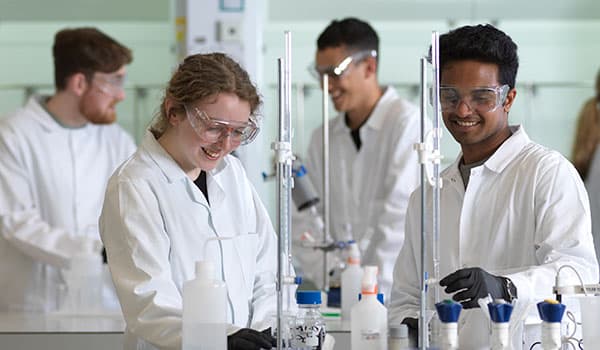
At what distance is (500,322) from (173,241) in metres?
0.76

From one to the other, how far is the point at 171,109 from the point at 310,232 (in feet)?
4.76

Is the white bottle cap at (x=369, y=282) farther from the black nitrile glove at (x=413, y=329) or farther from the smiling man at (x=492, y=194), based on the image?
the smiling man at (x=492, y=194)

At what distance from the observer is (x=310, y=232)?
12.4 feet

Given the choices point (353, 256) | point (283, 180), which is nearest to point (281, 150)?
point (283, 180)

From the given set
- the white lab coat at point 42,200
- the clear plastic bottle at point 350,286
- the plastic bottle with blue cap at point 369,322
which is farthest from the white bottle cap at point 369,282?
the white lab coat at point 42,200

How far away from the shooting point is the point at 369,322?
200 centimetres

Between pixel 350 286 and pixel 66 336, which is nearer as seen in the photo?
pixel 66 336

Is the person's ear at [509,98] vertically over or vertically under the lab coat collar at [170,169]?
over

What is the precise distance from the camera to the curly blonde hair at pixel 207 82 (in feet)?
7.65

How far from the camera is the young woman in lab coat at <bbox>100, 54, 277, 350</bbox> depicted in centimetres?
222

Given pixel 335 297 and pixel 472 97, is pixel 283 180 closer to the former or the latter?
pixel 472 97

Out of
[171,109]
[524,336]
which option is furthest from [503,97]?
[171,109]

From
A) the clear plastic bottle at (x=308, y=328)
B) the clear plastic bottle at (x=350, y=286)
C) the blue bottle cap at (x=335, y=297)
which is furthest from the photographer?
the blue bottle cap at (x=335, y=297)

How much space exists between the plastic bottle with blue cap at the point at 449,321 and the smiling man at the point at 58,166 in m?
1.99
